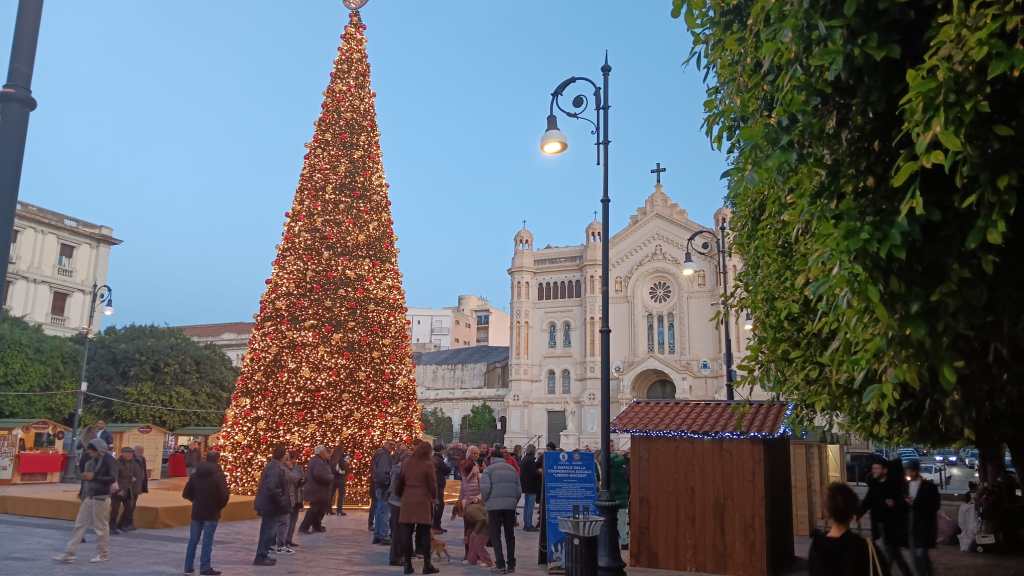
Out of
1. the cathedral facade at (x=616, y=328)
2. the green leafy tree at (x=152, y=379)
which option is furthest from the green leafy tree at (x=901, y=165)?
the cathedral facade at (x=616, y=328)

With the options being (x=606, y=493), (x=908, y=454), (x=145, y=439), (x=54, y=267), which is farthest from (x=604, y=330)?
(x=54, y=267)

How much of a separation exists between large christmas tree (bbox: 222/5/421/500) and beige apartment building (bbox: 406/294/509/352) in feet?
214

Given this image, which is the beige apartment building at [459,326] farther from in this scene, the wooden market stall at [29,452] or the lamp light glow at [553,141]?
the lamp light glow at [553,141]

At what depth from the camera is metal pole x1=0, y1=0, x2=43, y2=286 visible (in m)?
3.80

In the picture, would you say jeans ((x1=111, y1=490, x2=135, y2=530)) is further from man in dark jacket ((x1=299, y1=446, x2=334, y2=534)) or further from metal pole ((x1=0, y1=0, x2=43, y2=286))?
metal pole ((x1=0, y1=0, x2=43, y2=286))

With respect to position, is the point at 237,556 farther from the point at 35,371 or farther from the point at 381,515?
the point at 35,371

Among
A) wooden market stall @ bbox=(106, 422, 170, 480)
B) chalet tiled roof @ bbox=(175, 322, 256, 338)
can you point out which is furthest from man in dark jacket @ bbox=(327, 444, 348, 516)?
chalet tiled roof @ bbox=(175, 322, 256, 338)

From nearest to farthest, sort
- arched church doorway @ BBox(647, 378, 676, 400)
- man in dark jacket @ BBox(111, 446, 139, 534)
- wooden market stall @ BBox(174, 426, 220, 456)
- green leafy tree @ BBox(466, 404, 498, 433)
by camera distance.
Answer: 1. man in dark jacket @ BBox(111, 446, 139, 534)
2. wooden market stall @ BBox(174, 426, 220, 456)
3. arched church doorway @ BBox(647, 378, 676, 400)
4. green leafy tree @ BBox(466, 404, 498, 433)

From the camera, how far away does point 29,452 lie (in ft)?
75.0

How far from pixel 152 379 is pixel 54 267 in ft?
45.7

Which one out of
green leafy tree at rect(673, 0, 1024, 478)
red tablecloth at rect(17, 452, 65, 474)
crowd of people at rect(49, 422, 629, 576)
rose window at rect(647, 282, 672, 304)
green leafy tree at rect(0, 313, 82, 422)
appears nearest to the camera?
green leafy tree at rect(673, 0, 1024, 478)

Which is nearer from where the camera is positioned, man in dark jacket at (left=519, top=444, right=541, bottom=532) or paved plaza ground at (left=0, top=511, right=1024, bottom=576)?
paved plaza ground at (left=0, top=511, right=1024, bottom=576)

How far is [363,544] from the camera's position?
12.3m

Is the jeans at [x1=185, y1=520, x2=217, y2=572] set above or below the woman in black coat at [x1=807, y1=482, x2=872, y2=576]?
below
